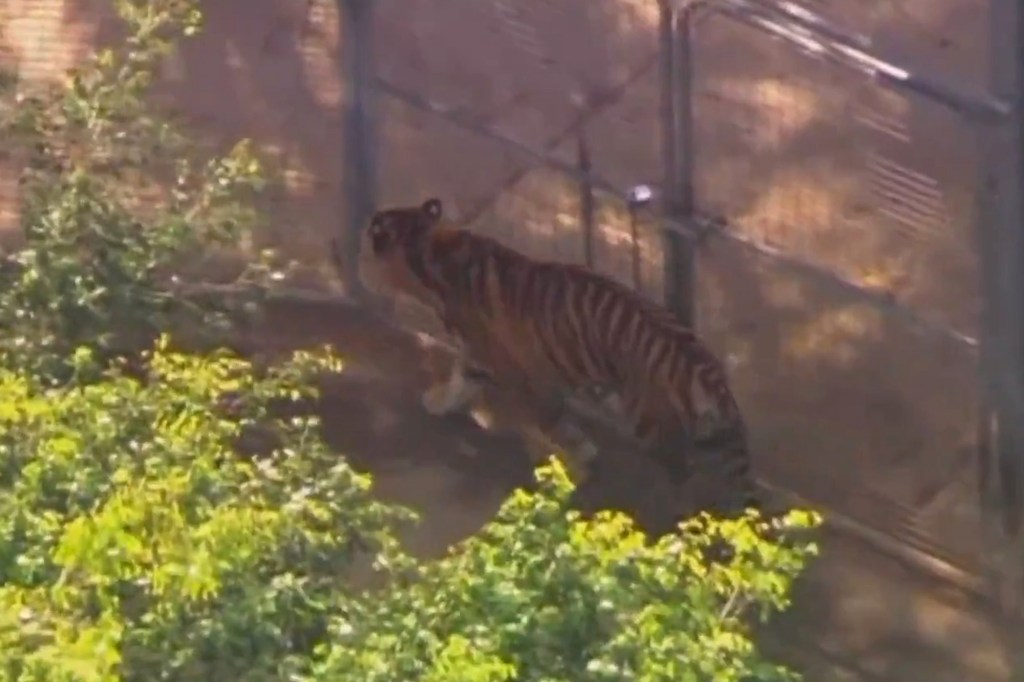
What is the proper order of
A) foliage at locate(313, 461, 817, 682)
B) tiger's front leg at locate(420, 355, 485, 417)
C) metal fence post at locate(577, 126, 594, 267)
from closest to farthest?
foliage at locate(313, 461, 817, 682) < tiger's front leg at locate(420, 355, 485, 417) < metal fence post at locate(577, 126, 594, 267)

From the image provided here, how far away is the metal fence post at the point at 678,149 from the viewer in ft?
19.6

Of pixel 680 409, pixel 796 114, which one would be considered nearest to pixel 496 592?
pixel 680 409

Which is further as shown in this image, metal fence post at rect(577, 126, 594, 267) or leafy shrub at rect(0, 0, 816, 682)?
metal fence post at rect(577, 126, 594, 267)

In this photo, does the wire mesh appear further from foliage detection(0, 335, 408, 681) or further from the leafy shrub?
foliage detection(0, 335, 408, 681)

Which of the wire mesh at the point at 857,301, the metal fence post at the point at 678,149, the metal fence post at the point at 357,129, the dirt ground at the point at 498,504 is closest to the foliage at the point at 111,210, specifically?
the dirt ground at the point at 498,504

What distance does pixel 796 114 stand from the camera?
22.2ft

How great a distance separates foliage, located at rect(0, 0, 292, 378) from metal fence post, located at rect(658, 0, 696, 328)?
1.32 m

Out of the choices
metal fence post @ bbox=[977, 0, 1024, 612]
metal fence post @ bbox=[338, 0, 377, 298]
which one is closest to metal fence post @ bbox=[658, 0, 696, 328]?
metal fence post @ bbox=[977, 0, 1024, 612]

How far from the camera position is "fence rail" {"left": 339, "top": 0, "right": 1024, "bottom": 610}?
17.8 feet

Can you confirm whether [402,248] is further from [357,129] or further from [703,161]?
[703,161]

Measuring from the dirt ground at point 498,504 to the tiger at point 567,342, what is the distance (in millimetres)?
231

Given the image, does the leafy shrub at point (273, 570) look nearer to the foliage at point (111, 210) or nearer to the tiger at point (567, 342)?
the foliage at point (111, 210)

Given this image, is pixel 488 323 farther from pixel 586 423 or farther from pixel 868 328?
pixel 868 328

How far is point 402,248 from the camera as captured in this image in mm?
6133
